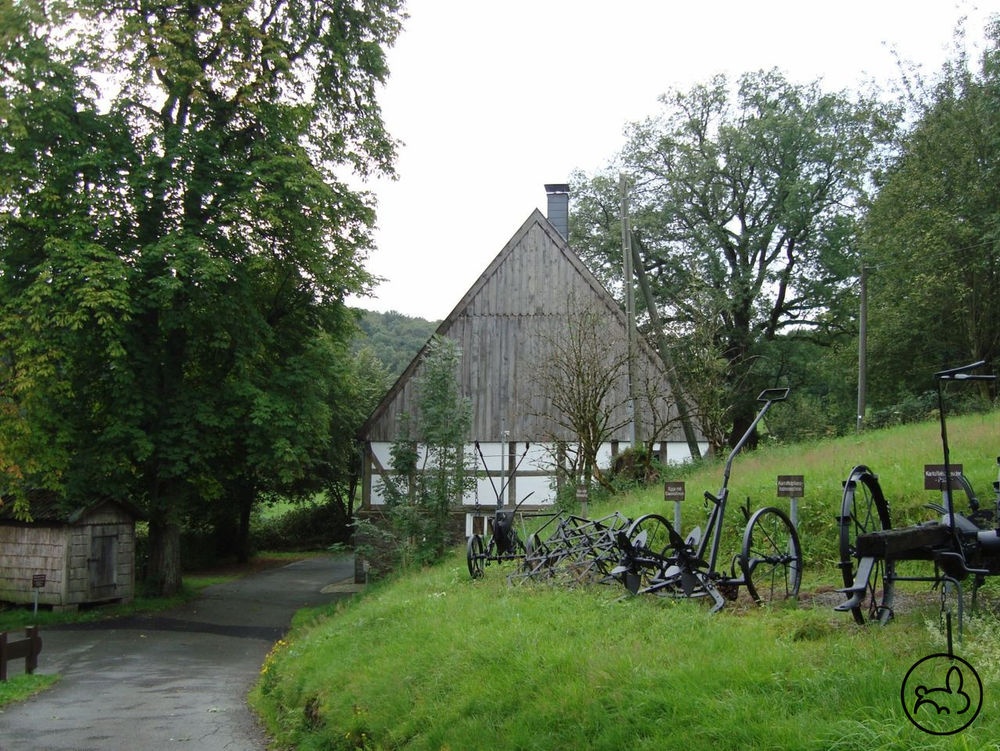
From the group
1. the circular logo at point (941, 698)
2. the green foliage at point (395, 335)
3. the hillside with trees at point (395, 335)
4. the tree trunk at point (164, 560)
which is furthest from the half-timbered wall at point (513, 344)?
the green foliage at point (395, 335)

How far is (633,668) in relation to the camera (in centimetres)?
600

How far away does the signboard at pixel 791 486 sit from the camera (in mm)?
8547

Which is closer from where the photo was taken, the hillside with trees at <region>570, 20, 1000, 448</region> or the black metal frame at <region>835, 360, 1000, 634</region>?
the black metal frame at <region>835, 360, 1000, 634</region>

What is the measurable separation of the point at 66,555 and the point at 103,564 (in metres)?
1.13

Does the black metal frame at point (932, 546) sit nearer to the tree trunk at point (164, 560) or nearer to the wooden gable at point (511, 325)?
the wooden gable at point (511, 325)

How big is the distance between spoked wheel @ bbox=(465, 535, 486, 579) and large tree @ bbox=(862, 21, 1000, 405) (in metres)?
17.5

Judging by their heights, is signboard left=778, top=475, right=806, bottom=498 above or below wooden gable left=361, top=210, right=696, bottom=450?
below

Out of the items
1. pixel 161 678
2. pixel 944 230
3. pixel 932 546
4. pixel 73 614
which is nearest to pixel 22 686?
pixel 161 678

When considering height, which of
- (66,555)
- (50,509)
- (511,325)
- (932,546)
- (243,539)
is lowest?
(243,539)

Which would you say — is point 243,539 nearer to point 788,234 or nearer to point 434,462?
point 434,462

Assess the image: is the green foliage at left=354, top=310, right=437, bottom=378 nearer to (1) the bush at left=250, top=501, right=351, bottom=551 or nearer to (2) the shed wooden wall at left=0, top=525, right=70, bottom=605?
(1) the bush at left=250, top=501, right=351, bottom=551

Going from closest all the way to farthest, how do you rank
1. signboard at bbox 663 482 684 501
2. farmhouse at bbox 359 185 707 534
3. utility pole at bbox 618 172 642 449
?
signboard at bbox 663 482 684 501 → utility pole at bbox 618 172 642 449 → farmhouse at bbox 359 185 707 534

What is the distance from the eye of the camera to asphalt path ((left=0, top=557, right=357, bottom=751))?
34.7 ft

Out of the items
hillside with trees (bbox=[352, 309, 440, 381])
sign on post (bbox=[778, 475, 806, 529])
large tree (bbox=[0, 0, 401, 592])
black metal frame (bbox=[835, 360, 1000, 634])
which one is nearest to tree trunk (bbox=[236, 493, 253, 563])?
large tree (bbox=[0, 0, 401, 592])
